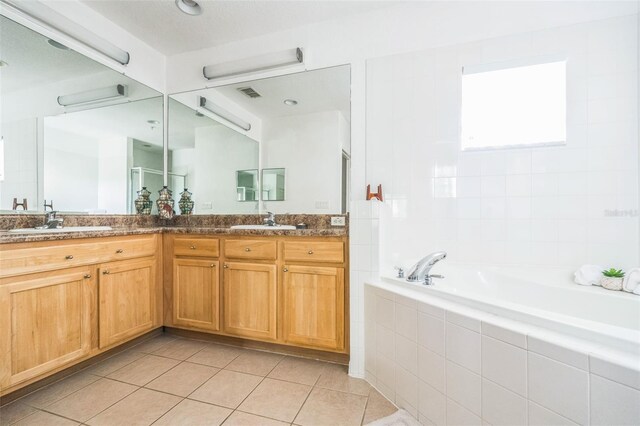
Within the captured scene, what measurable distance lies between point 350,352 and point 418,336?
623 mm

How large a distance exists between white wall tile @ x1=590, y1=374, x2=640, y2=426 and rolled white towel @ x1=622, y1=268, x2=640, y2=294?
3.62ft

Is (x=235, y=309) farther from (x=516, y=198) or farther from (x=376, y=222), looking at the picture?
(x=516, y=198)

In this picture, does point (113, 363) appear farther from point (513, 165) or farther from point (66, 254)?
point (513, 165)

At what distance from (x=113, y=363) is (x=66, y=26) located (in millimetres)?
2289

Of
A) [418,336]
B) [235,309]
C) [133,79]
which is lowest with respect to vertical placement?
[235,309]

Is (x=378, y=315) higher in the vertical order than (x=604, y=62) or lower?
lower

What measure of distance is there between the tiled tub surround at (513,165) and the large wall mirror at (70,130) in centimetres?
210

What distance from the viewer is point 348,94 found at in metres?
2.24

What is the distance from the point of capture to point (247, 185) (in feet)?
8.55

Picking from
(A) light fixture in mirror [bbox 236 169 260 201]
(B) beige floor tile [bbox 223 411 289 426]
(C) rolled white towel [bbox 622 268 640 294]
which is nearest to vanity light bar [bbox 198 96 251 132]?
(A) light fixture in mirror [bbox 236 169 260 201]

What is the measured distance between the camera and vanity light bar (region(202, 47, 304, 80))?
231cm

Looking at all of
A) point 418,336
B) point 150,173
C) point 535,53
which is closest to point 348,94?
point 535,53

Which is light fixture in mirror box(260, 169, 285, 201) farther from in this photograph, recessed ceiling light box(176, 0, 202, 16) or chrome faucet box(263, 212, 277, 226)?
recessed ceiling light box(176, 0, 202, 16)

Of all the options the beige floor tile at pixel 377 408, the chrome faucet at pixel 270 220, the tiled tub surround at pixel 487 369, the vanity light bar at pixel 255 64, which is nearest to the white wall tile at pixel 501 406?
the tiled tub surround at pixel 487 369
